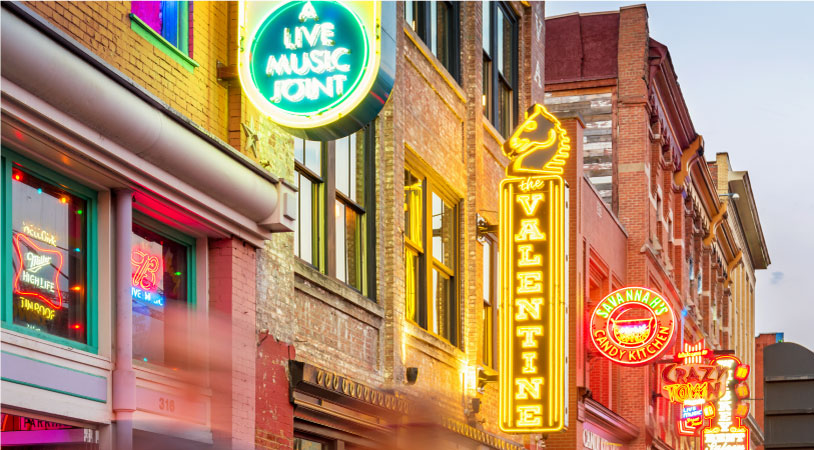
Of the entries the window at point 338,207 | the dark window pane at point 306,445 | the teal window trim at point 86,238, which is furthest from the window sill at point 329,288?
the teal window trim at point 86,238

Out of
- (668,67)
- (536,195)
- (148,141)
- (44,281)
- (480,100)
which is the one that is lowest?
(44,281)

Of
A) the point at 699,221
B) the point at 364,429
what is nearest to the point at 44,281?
the point at 364,429

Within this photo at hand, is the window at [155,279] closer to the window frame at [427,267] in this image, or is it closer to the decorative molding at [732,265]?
the window frame at [427,267]

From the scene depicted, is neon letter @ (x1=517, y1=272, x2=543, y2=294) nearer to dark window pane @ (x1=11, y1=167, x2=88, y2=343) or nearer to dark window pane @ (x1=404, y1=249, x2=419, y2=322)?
dark window pane @ (x1=404, y1=249, x2=419, y2=322)

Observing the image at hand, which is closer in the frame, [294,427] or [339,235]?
[294,427]

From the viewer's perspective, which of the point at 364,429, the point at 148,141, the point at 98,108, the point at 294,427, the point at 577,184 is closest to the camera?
the point at 98,108

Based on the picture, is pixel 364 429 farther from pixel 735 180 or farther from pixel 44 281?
pixel 735 180

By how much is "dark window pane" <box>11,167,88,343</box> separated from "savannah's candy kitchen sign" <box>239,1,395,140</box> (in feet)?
7.26

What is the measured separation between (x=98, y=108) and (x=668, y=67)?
97.8 feet

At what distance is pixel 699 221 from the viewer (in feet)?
149

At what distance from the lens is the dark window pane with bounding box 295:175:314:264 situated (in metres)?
14.5

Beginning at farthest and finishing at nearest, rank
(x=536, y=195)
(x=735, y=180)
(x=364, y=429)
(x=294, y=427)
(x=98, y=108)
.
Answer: (x=735, y=180) < (x=536, y=195) < (x=364, y=429) < (x=294, y=427) < (x=98, y=108)

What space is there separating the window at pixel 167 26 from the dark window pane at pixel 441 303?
26.8 ft

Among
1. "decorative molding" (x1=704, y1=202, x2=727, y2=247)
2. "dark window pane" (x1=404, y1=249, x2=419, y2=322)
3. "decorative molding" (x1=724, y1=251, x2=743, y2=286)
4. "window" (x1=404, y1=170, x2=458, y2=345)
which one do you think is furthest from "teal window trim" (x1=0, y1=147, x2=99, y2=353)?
"decorative molding" (x1=724, y1=251, x2=743, y2=286)
